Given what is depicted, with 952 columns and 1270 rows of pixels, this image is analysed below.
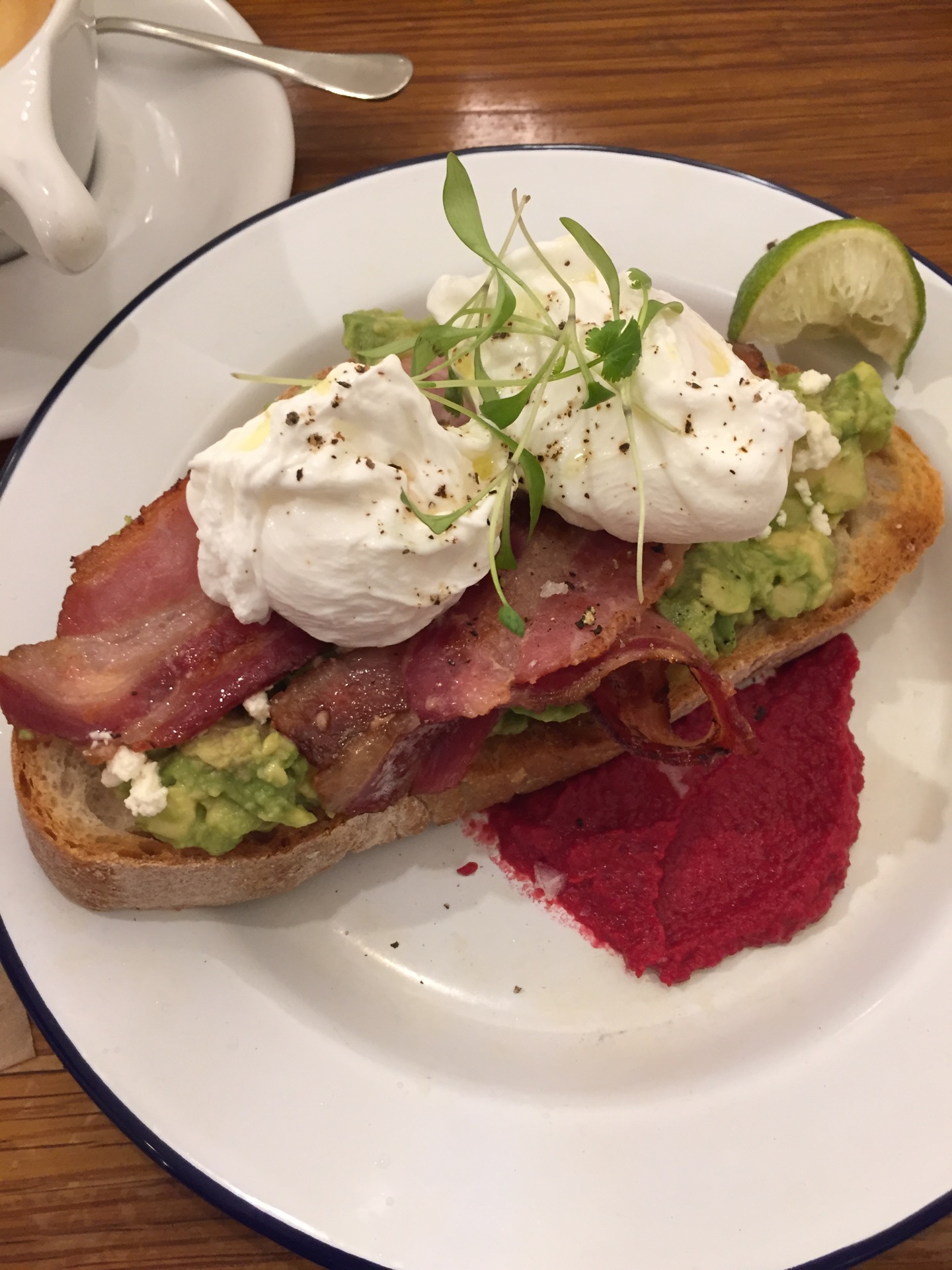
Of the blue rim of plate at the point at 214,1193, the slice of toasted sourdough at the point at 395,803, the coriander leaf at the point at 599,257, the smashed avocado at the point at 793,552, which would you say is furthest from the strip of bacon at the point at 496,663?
the blue rim of plate at the point at 214,1193

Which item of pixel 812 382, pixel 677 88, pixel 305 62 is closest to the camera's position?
pixel 812 382

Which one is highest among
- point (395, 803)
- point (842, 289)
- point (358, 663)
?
point (842, 289)

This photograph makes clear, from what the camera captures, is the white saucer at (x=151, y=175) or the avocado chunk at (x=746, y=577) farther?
the white saucer at (x=151, y=175)

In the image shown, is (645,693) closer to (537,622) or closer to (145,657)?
(537,622)

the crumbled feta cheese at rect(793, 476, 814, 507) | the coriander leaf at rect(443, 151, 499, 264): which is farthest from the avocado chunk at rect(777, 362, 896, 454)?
the coriander leaf at rect(443, 151, 499, 264)

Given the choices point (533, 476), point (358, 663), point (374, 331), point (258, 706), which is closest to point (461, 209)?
point (374, 331)

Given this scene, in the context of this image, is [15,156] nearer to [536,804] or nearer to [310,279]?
[310,279]

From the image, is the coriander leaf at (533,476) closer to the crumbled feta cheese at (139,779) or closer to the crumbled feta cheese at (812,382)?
the crumbled feta cheese at (812,382)
